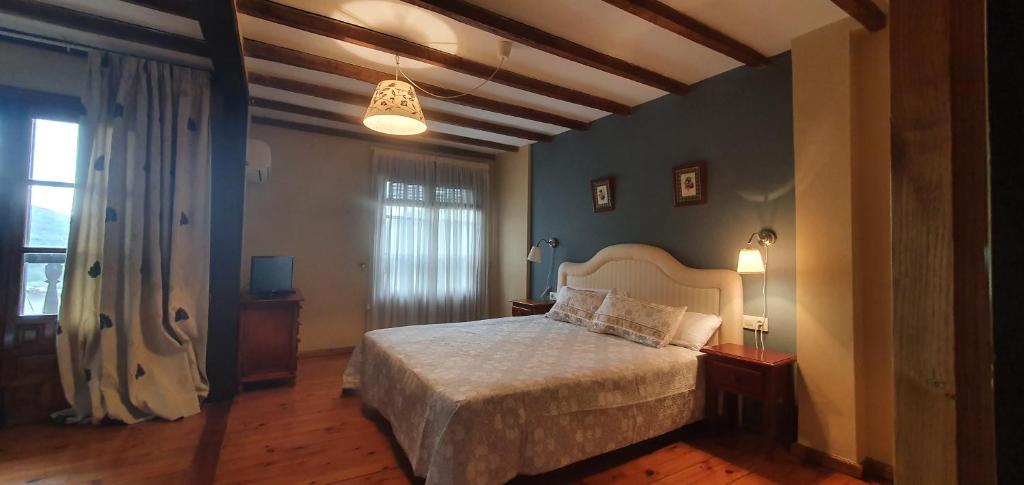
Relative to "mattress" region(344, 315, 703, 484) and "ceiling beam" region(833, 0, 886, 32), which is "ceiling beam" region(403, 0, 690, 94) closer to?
"ceiling beam" region(833, 0, 886, 32)

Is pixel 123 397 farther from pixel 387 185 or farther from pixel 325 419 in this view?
pixel 387 185

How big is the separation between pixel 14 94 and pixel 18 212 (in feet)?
2.41

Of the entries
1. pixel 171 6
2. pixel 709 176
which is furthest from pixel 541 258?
pixel 171 6

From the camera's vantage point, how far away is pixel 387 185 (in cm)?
469

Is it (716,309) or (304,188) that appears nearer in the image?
(716,309)

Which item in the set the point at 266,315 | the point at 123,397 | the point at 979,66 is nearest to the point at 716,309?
the point at 979,66

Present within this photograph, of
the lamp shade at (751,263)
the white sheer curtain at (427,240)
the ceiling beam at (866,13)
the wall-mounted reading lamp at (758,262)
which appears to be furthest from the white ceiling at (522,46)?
the white sheer curtain at (427,240)

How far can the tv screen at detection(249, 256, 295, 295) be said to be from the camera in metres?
3.53

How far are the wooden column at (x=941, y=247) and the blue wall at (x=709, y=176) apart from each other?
7.53 feet

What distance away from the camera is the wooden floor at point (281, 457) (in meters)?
2.09

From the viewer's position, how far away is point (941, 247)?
1.73 ft

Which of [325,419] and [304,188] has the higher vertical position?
[304,188]

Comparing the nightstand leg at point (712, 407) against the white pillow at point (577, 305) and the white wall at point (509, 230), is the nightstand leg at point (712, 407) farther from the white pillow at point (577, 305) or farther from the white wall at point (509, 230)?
the white wall at point (509, 230)

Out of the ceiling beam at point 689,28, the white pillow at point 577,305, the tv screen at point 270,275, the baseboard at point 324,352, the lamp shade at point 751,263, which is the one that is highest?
the ceiling beam at point 689,28
